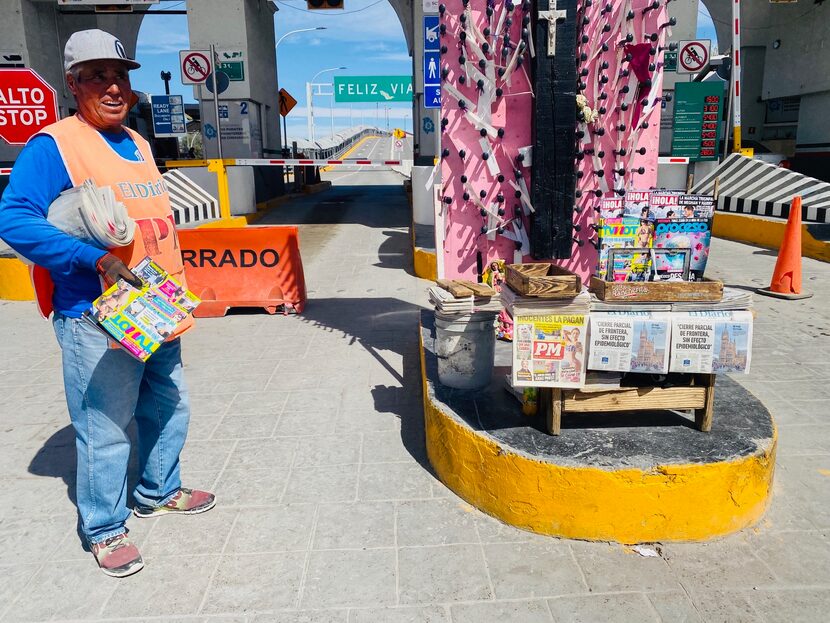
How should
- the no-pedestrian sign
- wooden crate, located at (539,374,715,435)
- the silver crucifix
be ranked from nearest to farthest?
1. wooden crate, located at (539,374,715,435)
2. the silver crucifix
3. the no-pedestrian sign

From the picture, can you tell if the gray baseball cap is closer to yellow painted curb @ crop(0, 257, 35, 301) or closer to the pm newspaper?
the pm newspaper

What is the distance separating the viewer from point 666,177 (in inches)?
542

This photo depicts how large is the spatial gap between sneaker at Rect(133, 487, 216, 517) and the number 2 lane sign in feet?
44.2

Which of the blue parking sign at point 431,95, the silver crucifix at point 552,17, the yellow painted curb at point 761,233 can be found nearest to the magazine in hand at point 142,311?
the silver crucifix at point 552,17

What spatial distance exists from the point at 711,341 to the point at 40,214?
3140mm

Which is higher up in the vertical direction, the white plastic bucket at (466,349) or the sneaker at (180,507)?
the white plastic bucket at (466,349)

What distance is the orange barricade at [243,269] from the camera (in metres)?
7.54

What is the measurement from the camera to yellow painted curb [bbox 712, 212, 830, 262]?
382 inches

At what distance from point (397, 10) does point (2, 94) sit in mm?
18399

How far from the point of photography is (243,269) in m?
7.62

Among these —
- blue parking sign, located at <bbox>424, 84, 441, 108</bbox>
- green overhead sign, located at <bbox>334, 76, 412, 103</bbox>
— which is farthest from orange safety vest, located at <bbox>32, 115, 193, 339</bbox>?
green overhead sign, located at <bbox>334, 76, 412, 103</bbox>

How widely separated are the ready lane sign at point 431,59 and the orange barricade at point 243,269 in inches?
93.1

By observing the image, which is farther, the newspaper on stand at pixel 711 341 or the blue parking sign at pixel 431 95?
the blue parking sign at pixel 431 95

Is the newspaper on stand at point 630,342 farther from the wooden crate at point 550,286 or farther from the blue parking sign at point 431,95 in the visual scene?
the blue parking sign at point 431,95
